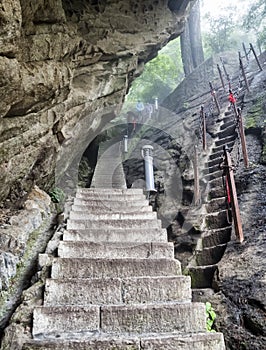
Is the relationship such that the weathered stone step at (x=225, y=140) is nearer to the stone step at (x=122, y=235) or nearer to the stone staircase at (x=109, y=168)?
the stone staircase at (x=109, y=168)

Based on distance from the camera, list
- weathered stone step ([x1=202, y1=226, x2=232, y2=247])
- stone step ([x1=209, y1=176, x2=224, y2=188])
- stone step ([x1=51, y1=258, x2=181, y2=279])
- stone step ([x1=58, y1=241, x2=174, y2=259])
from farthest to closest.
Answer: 1. stone step ([x1=209, y1=176, x2=224, y2=188])
2. weathered stone step ([x1=202, y1=226, x2=232, y2=247])
3. stone step ([x1=58, y1=241, x2=174, y2=259])
4. stone step ([x1=51, y1=258, x2=181, y2=279])

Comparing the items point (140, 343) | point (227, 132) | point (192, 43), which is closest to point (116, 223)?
point (140, 343)

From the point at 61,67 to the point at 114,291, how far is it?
8.83 feet

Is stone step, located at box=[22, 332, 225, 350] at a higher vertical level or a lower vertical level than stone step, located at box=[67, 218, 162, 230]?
lower

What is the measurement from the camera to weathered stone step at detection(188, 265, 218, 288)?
3.27 m

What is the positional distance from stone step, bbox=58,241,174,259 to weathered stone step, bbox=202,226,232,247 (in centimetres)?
83

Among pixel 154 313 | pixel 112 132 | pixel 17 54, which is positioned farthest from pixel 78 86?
pixel 112 132

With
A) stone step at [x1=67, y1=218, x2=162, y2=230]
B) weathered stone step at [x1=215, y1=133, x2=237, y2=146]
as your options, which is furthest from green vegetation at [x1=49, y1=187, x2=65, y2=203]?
weathered stone step at [x1=215, y1=133, x2=237, y2=146]

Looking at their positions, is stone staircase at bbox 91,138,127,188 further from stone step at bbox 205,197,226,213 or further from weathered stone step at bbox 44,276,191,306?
weathered stone step at bbox 44,276,191,306

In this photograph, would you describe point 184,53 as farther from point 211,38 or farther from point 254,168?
point 254,168

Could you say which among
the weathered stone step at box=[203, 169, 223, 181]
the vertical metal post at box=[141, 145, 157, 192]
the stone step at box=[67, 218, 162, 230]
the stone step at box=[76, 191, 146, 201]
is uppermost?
the vertical metal post at box=[141, 145, 157, 192]

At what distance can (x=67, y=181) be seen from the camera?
7270mm

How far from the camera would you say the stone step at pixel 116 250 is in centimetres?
318

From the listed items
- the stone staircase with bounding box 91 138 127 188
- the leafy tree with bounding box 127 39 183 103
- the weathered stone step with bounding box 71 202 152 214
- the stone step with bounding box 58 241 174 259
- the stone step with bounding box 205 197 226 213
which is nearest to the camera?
the stone step with bounding box 58 241 174 259
